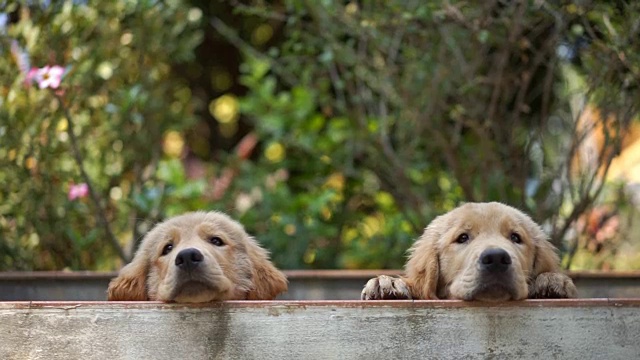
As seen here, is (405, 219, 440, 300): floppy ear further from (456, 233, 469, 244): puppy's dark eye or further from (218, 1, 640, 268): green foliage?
(218, 1, 640, 268): green foliage

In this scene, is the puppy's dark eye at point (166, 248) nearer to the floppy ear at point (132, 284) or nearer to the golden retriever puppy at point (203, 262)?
the golden retriever puppy at point (203, 262)

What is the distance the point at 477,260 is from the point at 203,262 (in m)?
→ 1.15

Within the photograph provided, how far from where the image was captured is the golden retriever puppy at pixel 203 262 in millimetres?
4289

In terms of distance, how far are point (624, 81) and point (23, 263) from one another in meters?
4.07

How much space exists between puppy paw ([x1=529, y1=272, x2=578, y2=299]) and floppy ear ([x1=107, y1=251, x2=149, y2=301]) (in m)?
1.78

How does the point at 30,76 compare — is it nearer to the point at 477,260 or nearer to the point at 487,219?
the point at 487,219

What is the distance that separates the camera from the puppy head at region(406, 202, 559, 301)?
4.34 meters

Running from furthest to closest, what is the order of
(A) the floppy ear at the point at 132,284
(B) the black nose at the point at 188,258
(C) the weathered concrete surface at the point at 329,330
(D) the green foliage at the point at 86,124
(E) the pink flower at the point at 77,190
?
(E) the pink flower at the point at 77,190
(D) the green foliage at the point at 86,124
(A) the floppy ear at the point at 132,284
(B) the black nose at the point at 188,258
(C) the weathered concrete surface at the point at 329,330

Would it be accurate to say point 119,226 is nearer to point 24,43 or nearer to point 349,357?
point 24,43

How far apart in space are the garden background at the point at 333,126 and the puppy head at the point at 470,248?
1.30 m

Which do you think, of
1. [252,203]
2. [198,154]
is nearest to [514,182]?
[252,203]

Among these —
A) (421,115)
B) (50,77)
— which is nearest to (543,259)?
(421,115)

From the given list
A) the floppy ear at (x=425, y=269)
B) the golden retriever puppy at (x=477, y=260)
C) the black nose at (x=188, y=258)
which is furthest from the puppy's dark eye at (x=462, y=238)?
the black nose at (x=188, y=258)

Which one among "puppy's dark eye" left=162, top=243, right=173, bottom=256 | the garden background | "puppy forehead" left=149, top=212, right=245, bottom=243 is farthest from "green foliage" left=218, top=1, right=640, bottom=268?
"puppy's dark eye" left=162, top=243, right=173, bottom=256
